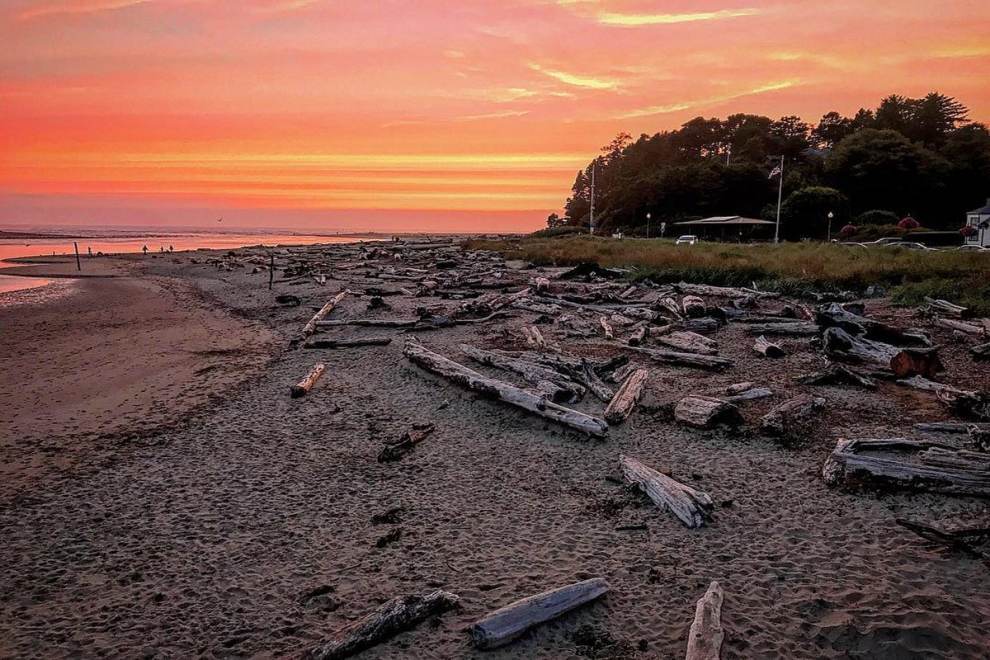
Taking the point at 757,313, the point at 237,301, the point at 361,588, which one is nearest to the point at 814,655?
the point at 361,588

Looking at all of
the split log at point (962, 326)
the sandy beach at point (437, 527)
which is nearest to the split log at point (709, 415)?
the sandy beach at point (437, 527)

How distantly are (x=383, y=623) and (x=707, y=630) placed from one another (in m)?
2.52

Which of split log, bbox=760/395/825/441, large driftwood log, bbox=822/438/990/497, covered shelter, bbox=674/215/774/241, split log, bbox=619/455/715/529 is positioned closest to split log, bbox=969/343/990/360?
split log, bbox=760/395/825/441

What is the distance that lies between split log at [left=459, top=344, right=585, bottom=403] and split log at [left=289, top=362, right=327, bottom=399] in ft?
10.7

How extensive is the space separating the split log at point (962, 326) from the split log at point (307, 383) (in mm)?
15275

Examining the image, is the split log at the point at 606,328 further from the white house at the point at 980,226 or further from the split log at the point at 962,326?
the white house at the point at 980,226

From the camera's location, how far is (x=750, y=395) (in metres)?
9.92

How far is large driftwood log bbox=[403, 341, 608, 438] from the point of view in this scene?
27.4 feet

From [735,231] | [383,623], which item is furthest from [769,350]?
[735,231]

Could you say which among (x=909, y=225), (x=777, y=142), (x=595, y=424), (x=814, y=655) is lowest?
(x=814, y=655)

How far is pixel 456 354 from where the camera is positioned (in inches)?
521

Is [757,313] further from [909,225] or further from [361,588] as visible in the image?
[909,225]

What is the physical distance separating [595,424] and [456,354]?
5.60 meters

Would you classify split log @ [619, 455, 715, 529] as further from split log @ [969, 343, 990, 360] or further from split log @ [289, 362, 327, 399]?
split log @ [969, 343, 990, 360]
